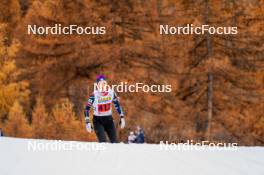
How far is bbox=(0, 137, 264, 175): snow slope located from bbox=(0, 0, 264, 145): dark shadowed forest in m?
20.9

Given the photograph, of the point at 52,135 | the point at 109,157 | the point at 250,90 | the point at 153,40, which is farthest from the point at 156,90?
the point at 109,157

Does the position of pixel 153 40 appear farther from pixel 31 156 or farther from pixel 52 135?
pixel 31 156

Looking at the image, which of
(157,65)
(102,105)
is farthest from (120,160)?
(157,65)

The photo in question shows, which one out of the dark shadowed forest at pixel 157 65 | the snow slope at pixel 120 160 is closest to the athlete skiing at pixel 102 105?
the snow slope at pixel 120 160

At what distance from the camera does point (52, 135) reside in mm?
22516

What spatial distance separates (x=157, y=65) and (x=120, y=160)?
22980 millimetres

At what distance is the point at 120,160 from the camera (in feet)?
15.1

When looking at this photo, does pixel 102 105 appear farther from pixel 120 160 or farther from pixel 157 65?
pixel 157 65

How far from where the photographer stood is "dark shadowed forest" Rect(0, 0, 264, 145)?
2669cm

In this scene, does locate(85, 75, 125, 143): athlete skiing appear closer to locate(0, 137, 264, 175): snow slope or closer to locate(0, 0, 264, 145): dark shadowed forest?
locate(0, 137, 264, 175): snow slope

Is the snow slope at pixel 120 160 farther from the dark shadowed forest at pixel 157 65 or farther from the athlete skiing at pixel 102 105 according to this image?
the dark shadowed forest at pixel 157 65

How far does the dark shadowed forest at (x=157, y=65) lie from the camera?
26688 mm

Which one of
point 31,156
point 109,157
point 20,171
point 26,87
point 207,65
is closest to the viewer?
point 20,171

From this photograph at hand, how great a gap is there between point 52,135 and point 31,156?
60.2 ft
